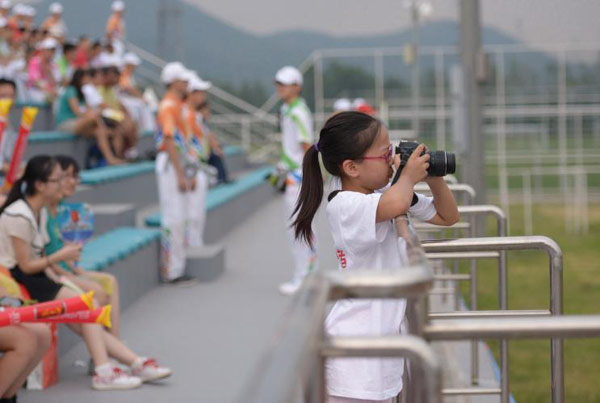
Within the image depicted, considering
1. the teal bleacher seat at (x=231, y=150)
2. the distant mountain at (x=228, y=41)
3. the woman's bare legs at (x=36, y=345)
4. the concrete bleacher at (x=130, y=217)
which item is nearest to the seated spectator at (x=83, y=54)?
the concrete bleacher at (x=130, y=217)

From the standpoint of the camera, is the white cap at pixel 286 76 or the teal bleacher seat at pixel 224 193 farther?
the teal bleacher seat at pixel 224 193

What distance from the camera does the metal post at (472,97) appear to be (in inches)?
467

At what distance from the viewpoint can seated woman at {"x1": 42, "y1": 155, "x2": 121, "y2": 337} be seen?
5.14 metres

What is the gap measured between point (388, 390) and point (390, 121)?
65.1 feet

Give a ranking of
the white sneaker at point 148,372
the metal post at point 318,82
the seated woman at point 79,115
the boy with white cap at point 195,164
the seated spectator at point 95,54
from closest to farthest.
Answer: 1. the white sneaker at point 148,372
2. the boy with white cap at point 195,164
3. the seated woman at point 79,115
4. the seated spectator at point 95,54
5. the metal post at point 318,82

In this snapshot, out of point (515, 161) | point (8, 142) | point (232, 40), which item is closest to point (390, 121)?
point (515, 161)

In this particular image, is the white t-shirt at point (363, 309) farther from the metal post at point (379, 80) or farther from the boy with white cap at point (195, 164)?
the metal post at point (379, 80)

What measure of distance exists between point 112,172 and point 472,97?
4.06m

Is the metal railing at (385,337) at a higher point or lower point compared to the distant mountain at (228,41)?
lower

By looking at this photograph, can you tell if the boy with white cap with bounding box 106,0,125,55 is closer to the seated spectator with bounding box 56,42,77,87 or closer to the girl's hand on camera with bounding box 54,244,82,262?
the seated spectator with bounding box 56,42,77,87

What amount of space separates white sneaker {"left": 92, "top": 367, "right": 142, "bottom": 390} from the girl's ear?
261 cm

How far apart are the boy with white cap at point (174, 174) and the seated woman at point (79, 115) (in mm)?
3152

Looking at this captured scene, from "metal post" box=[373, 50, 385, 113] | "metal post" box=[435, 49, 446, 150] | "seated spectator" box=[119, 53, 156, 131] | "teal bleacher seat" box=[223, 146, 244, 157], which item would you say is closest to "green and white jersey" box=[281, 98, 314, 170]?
"seated spectator" box=[119, 53, 156, 131]

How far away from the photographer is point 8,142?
8531 millimetres
